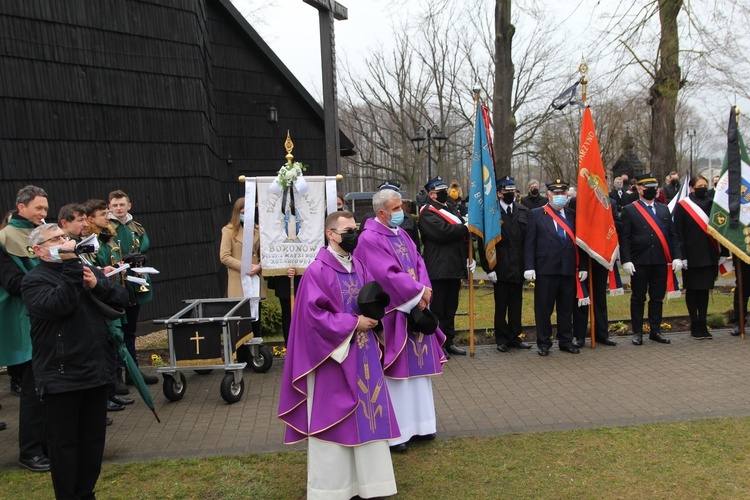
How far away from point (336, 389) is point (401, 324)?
1.28 meters

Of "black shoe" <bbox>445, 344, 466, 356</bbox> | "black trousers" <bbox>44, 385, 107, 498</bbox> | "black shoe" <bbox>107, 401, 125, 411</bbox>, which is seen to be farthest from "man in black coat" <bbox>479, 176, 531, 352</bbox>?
"black trousers" <bbox>44, 385, 107, 498</bbox>

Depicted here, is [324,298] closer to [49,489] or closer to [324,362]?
[324,362]

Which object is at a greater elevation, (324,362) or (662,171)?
(662,171)

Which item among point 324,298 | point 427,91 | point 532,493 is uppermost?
point 427,91

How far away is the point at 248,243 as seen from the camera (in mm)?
8156

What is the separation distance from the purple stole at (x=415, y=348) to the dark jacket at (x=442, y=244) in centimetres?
257

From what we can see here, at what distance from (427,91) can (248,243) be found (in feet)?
→ 116

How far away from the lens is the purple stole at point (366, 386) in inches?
177

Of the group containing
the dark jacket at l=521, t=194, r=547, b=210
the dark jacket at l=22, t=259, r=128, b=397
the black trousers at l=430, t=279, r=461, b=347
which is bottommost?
the black trousers at l=430, t=279, r=461, b=347

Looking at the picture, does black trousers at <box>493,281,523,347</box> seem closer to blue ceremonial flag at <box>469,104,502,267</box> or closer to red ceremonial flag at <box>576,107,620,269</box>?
blue ceremonial flag at <box>469,104,502,267</box>

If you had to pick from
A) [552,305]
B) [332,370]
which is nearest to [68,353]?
[332,370]

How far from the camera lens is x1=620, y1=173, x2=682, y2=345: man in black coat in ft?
29.9

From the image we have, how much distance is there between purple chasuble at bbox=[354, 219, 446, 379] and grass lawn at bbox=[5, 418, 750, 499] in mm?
733

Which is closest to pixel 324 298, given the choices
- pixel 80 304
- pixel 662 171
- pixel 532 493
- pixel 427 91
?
pixel 80 304
